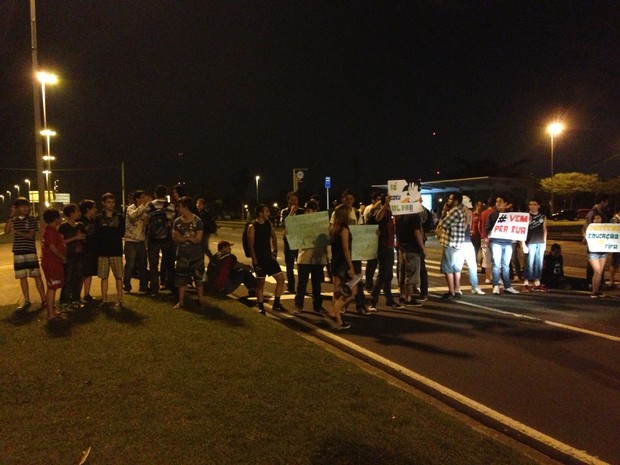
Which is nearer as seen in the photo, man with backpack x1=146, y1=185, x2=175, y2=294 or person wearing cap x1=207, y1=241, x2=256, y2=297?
man with backpack x1=146, y1=185, x2=175, y2=294

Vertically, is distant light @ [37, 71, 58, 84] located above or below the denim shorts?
above

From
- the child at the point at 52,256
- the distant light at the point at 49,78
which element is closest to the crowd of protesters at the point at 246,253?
the child at the point at 52,256

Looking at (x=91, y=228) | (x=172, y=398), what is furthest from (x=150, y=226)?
(x=172, y=398)

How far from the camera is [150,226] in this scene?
9.31 meters

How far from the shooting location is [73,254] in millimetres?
8273

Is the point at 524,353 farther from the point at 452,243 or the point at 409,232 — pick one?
the point at 452,243

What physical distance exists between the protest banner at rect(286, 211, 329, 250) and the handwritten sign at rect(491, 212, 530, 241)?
161 inches

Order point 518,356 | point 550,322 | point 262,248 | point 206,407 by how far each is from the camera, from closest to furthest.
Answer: point 206,407 < point 518,356 < point 550,322 < point 262,248

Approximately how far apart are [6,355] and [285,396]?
3333 millimetres

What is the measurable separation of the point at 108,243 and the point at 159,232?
1153 mm

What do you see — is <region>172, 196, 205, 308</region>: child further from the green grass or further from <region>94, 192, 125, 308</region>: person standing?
the green grass

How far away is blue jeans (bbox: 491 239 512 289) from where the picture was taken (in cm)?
1033

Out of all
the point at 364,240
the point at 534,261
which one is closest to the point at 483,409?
the point at 364,240

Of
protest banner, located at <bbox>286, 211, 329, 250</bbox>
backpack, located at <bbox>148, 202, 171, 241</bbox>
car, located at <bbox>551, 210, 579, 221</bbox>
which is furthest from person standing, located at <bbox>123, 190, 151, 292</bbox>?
car, located at <bbox>551, 210, 579, 221</bbox>
